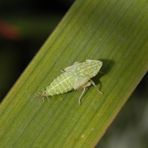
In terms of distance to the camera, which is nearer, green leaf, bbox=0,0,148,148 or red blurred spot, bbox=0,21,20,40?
green leaf, bbox=0,0,148,148

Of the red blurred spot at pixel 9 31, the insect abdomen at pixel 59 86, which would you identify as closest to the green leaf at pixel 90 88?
the insect abdomen at pixel 59 86

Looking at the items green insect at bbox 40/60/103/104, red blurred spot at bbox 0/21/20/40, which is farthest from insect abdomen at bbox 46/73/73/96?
red blurred spot at bbox 0/21/20/40

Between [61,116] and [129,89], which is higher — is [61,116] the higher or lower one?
the lower one

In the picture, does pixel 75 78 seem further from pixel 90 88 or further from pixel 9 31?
pixel 9 31

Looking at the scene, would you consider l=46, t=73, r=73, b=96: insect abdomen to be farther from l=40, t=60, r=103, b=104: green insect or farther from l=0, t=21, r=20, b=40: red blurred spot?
l=0, t=21, r=20, b=40: red blurred spot

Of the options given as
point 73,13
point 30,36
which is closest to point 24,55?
point 30,36

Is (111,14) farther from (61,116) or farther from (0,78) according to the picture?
(0,78)

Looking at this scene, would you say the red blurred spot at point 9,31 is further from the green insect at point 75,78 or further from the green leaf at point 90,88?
the green insect at point 75,78
